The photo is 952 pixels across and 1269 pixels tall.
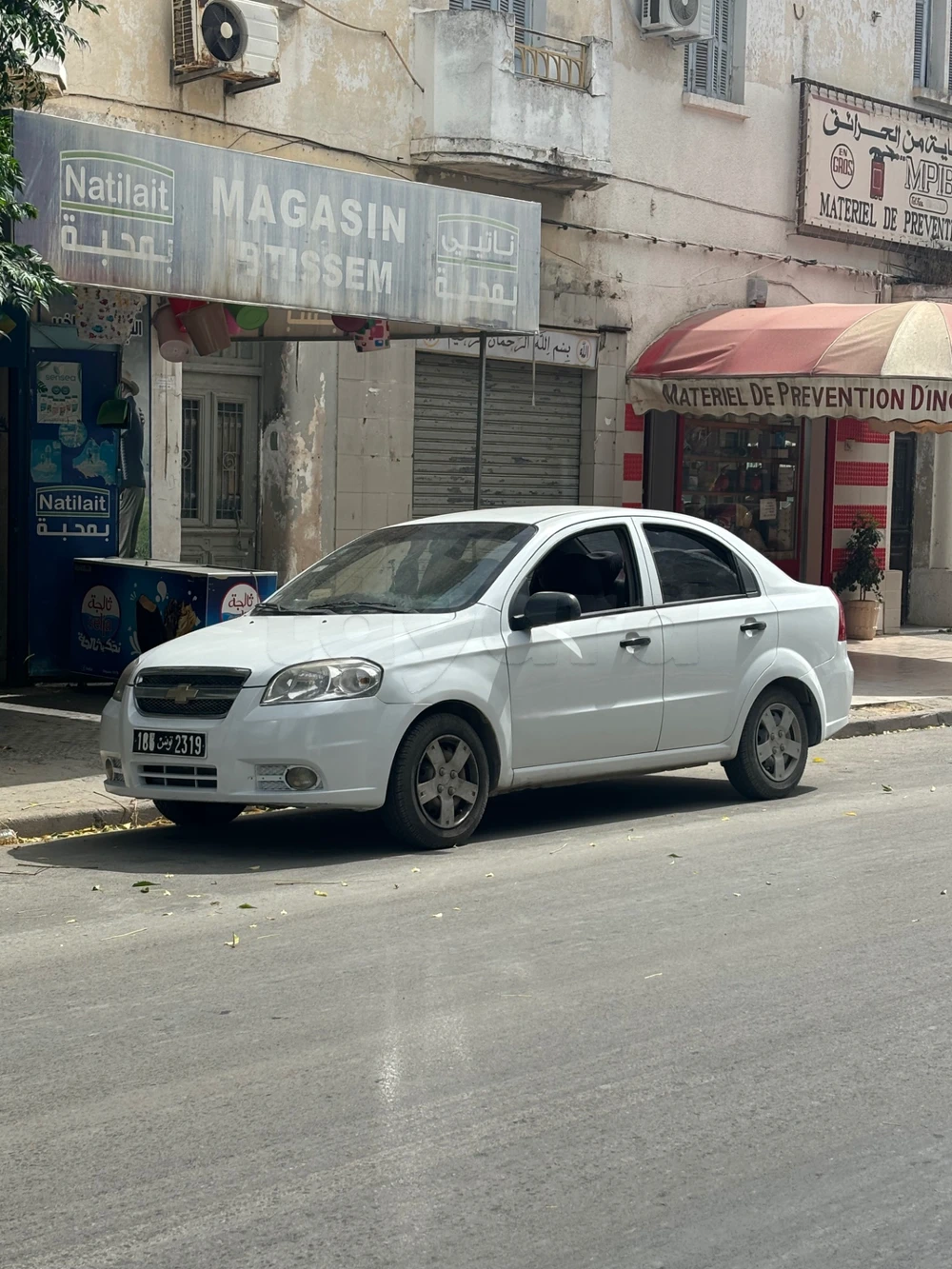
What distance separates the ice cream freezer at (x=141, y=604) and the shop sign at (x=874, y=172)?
36.8 ft

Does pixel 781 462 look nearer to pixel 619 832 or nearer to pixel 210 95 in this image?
pixel 210 95

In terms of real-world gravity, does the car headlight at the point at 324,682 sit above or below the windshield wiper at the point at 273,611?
below

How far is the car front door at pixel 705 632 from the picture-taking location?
9.42 metres

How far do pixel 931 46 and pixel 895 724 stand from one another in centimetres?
1235

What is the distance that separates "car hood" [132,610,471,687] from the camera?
26.7 ft

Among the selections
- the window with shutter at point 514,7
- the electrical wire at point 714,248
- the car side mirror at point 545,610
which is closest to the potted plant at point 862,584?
the electrical wire at point 714,248

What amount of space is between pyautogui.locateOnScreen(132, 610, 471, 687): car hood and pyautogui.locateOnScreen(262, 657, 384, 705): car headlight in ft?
0.13

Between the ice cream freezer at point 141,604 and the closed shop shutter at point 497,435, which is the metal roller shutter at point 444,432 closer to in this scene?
the closed shop shutter at point 497,435

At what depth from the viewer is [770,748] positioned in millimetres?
10086

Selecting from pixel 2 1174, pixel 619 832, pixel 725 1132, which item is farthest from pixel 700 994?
pixel 619 832

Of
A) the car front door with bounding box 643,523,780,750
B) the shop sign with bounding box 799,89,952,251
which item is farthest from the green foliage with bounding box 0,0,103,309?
the shop sign with bounding box 799,89,952,251

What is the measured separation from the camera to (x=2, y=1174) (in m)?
4.21

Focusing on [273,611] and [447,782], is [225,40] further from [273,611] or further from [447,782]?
[447,782]

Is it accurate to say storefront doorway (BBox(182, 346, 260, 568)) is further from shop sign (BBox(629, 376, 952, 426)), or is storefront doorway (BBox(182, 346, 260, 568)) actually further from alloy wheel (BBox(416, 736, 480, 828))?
alloy wheel (BBox(416, 736, 480, 828))
